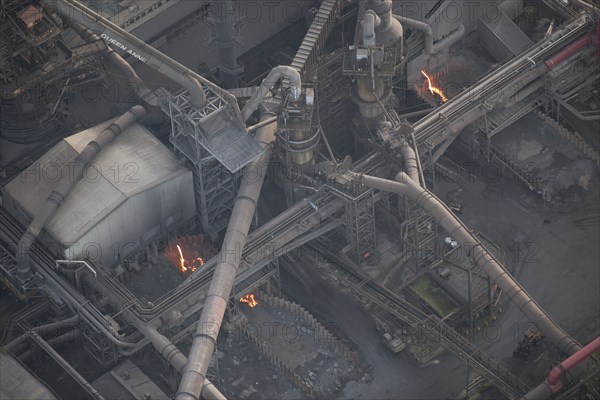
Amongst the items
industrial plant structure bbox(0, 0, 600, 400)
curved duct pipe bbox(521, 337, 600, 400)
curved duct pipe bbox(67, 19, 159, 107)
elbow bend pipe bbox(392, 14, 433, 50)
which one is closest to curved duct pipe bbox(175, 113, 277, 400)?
industrial plant structure bbox(0, 0, 600, 400)

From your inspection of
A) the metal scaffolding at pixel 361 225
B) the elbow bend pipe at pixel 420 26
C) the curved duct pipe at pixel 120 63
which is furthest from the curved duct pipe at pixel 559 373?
the curved duct pipe at pixel 120 63

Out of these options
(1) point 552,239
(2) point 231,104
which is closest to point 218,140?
(2) point 231,104

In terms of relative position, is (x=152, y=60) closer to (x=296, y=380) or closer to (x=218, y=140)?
(x=218, y=140)

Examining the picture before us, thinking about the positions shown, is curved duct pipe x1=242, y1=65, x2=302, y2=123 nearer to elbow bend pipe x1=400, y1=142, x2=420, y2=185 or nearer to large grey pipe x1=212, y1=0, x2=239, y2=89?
large grey pipe x1=212, y1=0, x2=239, y2=89

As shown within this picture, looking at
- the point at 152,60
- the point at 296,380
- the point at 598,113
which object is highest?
the point at 152,60

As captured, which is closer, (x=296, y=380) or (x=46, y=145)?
(x=296, y=380)

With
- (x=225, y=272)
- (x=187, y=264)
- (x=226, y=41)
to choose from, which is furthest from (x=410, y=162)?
(x=187, y=264)

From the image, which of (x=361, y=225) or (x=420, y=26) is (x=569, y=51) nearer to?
(x=420, y=26)

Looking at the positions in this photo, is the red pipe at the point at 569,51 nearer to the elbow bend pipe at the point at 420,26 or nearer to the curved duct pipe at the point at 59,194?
the elbow bend pipe at the point at 420,26
